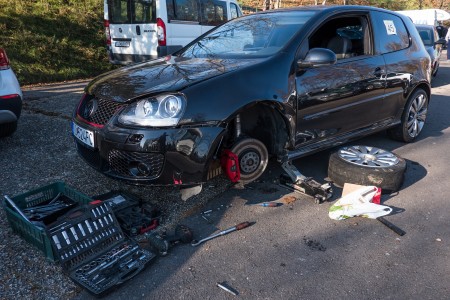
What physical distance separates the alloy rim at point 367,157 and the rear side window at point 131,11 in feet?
20.2

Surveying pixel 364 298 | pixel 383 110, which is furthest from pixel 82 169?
pixel 383 110

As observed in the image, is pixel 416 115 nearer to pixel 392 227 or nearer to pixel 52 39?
pixel 392 227

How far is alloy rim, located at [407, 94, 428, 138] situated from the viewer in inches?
197

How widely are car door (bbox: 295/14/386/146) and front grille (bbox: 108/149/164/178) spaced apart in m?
1.37

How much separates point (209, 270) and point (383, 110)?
3.01 m

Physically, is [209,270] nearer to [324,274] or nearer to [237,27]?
[324,274]

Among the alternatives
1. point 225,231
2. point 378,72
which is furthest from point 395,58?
point 225,231

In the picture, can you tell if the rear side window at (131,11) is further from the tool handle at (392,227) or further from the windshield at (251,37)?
the tool handle at (392,227)

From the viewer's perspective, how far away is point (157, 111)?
2834mm

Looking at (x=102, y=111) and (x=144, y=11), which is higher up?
(x=144, y=11)

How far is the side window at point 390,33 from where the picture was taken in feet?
14.5

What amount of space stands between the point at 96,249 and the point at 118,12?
26.0ft

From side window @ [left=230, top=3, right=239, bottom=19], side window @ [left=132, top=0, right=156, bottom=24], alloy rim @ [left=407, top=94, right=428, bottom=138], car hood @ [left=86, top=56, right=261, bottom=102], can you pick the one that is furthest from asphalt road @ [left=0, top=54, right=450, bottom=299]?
side window @ [left=230, top=3, right=239, bottom=19]

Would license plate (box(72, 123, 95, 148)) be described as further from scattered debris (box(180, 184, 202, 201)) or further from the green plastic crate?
scattered debris (box(180, 184, 202, 201))
